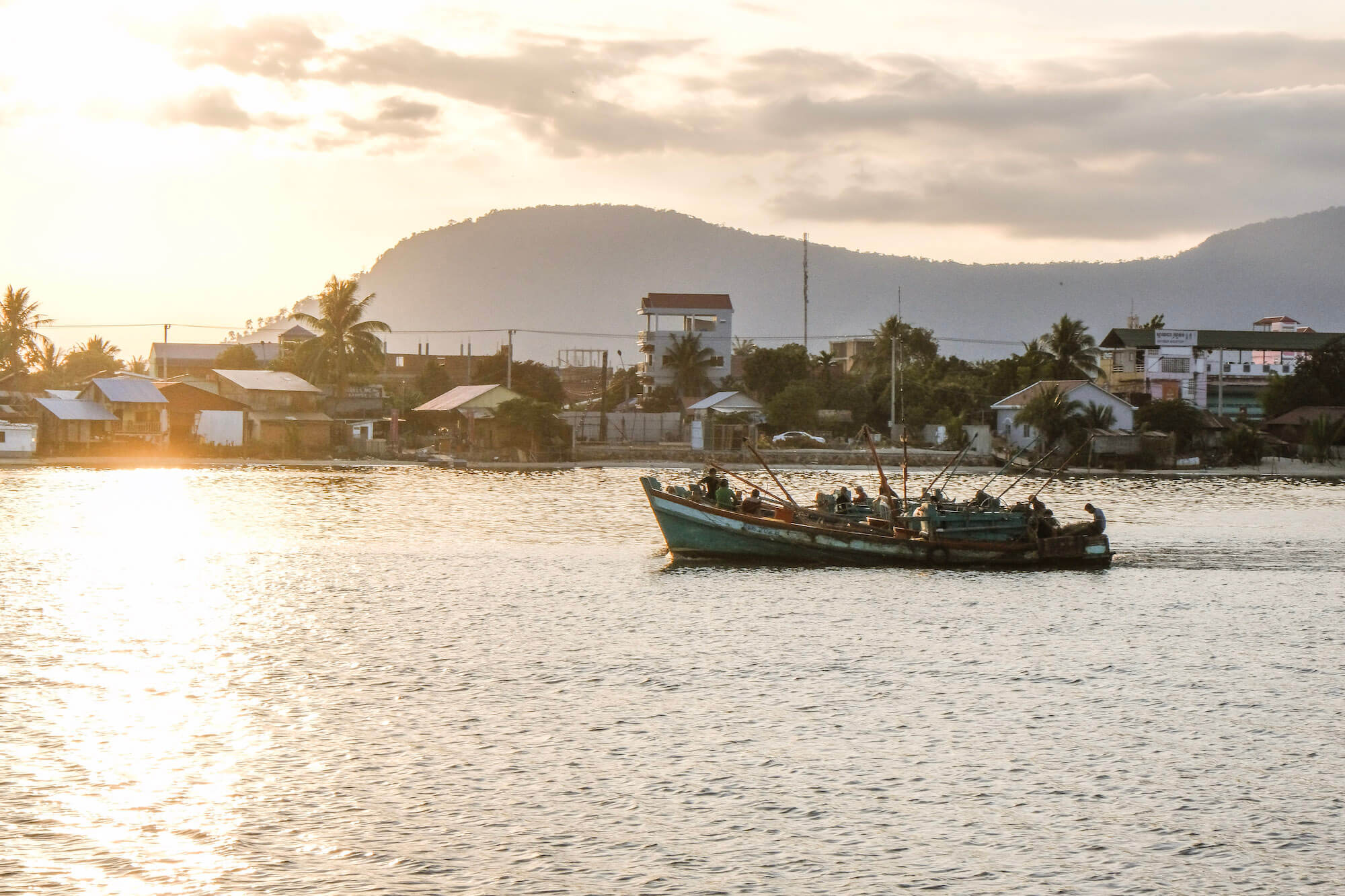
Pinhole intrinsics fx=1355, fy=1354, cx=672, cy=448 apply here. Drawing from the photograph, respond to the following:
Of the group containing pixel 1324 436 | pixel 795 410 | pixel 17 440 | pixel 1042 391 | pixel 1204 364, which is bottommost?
pixel 17 440

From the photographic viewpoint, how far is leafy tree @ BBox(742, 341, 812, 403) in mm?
106812

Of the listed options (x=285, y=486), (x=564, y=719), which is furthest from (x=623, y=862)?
(x=285, y=486)

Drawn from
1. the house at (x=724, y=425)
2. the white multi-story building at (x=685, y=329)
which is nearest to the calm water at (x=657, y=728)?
the house at (x=724, y=425)

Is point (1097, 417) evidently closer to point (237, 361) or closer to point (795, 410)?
point (795, 410)

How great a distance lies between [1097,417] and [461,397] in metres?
42.2

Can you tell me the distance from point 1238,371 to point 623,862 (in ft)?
350

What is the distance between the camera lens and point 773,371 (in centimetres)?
10694

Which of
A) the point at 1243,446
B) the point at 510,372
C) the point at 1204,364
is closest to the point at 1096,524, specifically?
the point at 1243,446

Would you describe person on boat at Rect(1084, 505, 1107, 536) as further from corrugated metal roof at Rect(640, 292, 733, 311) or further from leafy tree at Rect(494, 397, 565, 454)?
corrugated metal roof at Rect(640, 292, 733, 311)

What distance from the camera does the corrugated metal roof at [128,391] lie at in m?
Result: 83.3

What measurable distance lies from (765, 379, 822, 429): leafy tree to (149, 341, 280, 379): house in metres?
50.0

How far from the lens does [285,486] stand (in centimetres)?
7119

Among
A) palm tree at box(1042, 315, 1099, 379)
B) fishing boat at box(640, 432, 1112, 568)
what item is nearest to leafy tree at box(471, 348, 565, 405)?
palm tree at box(1042, 315, 1099, 379)

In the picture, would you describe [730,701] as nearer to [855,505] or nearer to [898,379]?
[855,505]
